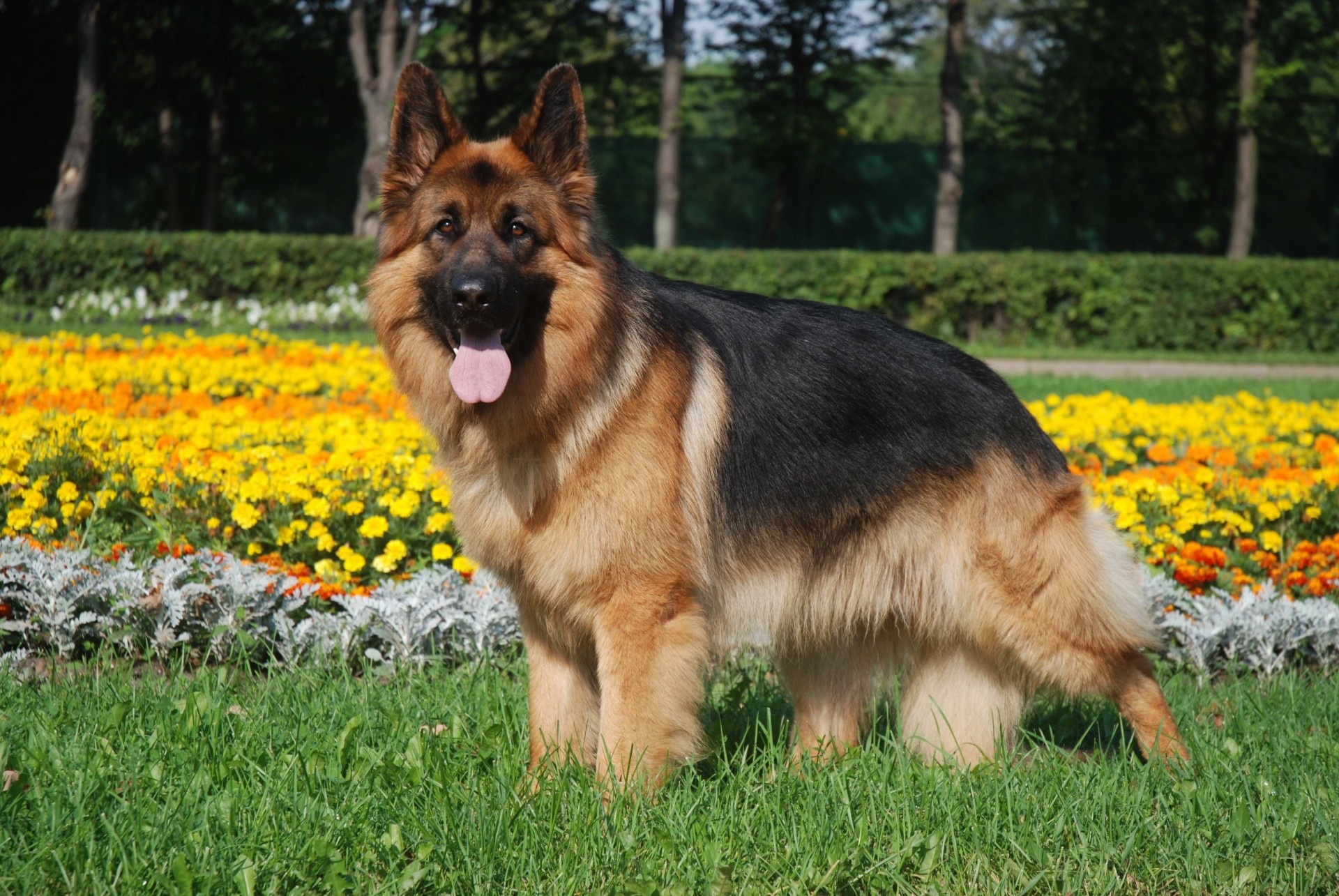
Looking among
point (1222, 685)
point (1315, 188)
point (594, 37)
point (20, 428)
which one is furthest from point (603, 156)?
point (1222, 685)

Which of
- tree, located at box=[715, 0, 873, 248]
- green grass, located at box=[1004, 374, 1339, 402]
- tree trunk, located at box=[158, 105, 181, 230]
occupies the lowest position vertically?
green grass, located at box=[1004, 374, 1339, 402]

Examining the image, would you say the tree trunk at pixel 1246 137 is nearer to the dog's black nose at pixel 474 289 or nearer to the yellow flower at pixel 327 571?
the yellow flower at pixel 327 571

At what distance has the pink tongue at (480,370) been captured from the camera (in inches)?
117

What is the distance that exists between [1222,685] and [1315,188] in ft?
78.5

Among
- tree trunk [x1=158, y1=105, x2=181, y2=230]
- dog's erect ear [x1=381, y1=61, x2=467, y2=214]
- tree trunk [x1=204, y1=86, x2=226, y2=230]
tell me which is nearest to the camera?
dog's erect ear [x1=381, y1=61, x2=467, y2=214]

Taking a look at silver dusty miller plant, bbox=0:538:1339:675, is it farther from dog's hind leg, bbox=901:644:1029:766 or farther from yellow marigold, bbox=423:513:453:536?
dog's hind leg, bbox=901:644:1029:766

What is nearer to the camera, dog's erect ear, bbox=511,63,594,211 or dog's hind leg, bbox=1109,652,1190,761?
dog's erect ear, bbox=511,63,594,211

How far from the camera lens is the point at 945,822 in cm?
290

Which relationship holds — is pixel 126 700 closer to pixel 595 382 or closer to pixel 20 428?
pixel 595 382

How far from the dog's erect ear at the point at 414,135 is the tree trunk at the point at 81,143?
17.5m

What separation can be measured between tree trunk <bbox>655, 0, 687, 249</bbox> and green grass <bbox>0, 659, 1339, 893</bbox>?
15735 mm

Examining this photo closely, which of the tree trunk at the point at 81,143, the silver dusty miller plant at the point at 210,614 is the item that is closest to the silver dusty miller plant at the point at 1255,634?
the silver dusty miller plant at the point at 210,614

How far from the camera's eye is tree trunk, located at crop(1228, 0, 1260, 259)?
19.5 meters

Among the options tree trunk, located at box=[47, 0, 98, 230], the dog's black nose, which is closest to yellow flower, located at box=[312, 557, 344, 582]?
the dog's black nose
